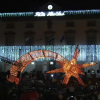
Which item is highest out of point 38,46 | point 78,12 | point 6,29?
point 78,12

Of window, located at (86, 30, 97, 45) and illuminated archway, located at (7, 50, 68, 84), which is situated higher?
window, located at (86, 30, 97, 45)

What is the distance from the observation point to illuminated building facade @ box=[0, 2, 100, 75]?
3069 cm

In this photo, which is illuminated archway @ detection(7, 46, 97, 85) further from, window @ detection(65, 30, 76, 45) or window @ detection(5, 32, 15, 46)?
window @ detection(5, 32, 15, 46)

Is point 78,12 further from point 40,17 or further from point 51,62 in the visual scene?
point 51,62

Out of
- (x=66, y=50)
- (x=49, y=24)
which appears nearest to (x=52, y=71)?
(x=66, y=50)

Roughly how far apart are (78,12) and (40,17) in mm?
5237

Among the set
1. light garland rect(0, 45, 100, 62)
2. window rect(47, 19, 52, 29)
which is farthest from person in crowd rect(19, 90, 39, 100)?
window rect(47, 19, 52, 29)

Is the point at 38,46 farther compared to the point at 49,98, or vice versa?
the point at 38,46

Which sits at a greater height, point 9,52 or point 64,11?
point 64,11

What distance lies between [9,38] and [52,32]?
6.18m

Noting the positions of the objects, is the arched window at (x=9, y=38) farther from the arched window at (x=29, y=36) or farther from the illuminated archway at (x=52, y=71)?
the illuminated archway at (x=52, y=71)

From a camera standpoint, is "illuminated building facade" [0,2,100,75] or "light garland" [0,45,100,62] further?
"illuminated building facade" [0,2,100,75]

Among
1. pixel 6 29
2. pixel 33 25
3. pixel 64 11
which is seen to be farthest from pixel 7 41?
pixel 64 11

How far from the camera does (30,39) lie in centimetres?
3191
